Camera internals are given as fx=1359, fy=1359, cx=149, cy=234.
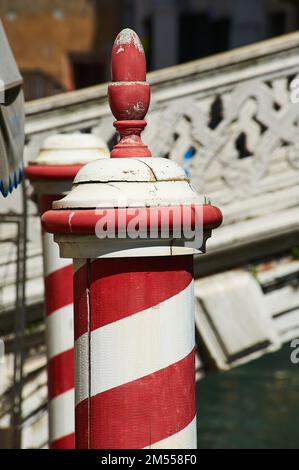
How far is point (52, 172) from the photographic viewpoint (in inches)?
188

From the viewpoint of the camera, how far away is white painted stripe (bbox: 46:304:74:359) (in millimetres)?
4812

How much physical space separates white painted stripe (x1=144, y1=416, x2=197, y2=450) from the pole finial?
0.63 metres

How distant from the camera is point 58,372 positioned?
475 cm

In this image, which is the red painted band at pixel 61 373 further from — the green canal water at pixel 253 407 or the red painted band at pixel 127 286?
the green canal water at pixel 253 407

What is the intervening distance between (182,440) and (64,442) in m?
1.71

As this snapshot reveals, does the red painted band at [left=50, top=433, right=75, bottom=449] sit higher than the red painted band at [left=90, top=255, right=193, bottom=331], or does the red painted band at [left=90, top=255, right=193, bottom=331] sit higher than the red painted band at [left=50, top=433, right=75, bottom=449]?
the red painted band at [left=90, top=255, right=193, bottom=331]

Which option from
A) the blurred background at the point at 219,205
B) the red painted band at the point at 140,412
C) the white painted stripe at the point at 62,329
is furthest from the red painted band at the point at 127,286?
the blurred background at the point at 219,205

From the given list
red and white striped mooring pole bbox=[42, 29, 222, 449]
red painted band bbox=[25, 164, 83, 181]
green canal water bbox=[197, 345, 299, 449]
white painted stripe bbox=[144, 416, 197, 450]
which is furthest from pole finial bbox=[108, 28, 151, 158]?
green canal water bbox=[197, 345, 299, 449]

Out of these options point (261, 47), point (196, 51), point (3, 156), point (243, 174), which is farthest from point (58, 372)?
point (196, 51)

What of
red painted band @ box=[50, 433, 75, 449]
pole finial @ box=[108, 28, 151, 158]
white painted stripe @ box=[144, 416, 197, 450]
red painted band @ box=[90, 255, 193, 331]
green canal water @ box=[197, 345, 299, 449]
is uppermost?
pole finial @ box=[108, 28, 151, 158]

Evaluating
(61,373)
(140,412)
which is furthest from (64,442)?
(140,412)

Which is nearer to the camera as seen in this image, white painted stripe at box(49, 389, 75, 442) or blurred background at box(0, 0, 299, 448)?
white painted stripe at box(49, 389, 75, 442)

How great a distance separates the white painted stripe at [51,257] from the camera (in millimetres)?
4770

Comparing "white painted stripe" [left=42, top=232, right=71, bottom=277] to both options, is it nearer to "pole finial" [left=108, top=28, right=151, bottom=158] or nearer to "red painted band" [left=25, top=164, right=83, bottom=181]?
"red painted band" [left=25, top=164, right=83, bottom=181]
